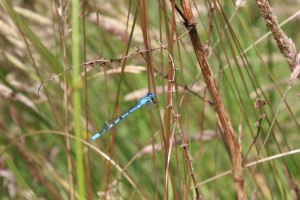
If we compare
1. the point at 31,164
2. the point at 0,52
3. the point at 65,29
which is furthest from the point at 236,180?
the point at 0,52

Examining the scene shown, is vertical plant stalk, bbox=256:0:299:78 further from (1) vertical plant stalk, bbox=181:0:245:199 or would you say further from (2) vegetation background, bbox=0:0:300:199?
(2) vegetation background, bbox=0:0:300:199

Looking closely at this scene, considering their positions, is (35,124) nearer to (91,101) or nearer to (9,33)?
(91,101)

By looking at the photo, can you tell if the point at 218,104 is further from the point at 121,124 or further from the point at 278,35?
the point at 121,124

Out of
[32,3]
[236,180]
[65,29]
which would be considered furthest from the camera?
[32,3]

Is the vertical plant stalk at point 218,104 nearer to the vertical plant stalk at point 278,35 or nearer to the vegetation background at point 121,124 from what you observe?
the vertical plant stalk at point 278,35

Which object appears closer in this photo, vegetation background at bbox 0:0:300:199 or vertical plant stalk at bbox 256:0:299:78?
vertical plant stalk at bbox 256:0:299:78

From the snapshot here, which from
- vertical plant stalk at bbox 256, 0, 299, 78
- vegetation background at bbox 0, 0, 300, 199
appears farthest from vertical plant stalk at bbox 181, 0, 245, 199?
vegetation background at bbox 0, 0, 300, 199
